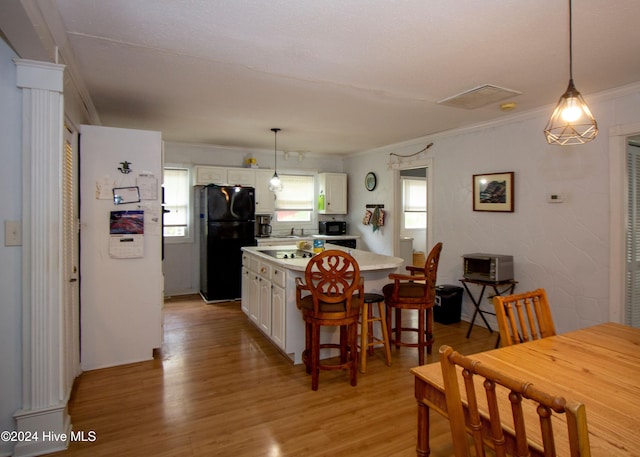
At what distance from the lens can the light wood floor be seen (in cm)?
214

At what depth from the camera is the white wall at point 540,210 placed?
130 inches

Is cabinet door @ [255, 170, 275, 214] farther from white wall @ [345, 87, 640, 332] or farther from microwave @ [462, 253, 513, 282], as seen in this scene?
microwave @ [462, 253, 513, 282]

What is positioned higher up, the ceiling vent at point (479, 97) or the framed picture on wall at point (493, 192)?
the ceiling vent at point (479, 97)

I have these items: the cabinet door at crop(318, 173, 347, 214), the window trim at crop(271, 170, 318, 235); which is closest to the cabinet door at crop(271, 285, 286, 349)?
the window trim at crop(271, 170, 318, 235)

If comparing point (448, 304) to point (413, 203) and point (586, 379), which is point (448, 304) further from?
point (413, 203)

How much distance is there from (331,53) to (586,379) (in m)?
2.27

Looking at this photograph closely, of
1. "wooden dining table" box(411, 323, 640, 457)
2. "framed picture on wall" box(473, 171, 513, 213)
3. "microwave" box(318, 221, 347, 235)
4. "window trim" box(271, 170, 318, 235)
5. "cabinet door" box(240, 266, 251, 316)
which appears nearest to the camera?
"wooden dining table" box(411, 323, 640, 457)

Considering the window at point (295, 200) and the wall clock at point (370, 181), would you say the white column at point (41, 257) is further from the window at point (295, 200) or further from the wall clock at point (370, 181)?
the wall clock at point (370, 181)

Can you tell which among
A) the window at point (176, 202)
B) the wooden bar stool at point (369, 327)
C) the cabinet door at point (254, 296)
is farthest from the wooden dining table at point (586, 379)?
the window at point (176, 202)

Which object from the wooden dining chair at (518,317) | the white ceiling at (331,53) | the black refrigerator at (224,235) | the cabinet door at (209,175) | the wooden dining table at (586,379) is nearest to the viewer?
the wooden dining table at (586,379)

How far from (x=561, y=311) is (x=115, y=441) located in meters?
3.83

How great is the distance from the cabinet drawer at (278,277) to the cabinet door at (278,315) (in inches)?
1.7

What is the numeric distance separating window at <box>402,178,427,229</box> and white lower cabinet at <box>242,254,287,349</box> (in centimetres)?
428

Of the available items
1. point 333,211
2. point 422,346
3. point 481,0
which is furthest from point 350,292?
point 333,211
